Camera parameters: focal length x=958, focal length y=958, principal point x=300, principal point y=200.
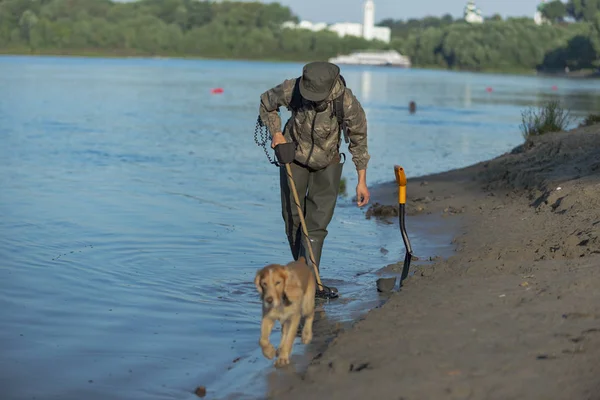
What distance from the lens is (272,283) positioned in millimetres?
5988

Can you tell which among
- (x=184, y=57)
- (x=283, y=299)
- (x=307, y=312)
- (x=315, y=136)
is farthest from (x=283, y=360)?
(x=184, y=57)

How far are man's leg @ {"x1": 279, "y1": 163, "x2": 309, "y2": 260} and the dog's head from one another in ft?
7.28

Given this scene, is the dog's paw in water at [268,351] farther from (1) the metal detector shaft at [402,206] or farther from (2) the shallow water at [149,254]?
(1) the metal detector shaft at [402,206]

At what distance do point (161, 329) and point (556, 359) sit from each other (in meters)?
3.58

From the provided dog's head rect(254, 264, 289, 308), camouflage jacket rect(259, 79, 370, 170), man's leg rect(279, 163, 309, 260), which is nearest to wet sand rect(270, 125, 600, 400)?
dog's head rect(254, 264, 289, 308)

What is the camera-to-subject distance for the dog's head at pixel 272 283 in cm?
599

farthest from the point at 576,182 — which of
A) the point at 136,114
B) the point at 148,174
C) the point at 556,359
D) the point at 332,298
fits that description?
the point at 136,114

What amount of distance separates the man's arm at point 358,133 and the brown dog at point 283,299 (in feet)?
5.26

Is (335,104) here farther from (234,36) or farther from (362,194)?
(234,36)

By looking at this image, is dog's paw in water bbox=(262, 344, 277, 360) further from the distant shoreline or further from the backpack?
the distant shoreline

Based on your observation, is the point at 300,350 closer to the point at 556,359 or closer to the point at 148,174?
the point at 556,359

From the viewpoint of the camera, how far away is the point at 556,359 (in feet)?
17.7

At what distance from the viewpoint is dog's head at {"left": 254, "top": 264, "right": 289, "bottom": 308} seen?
5.99m

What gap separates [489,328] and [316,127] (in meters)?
2.57
